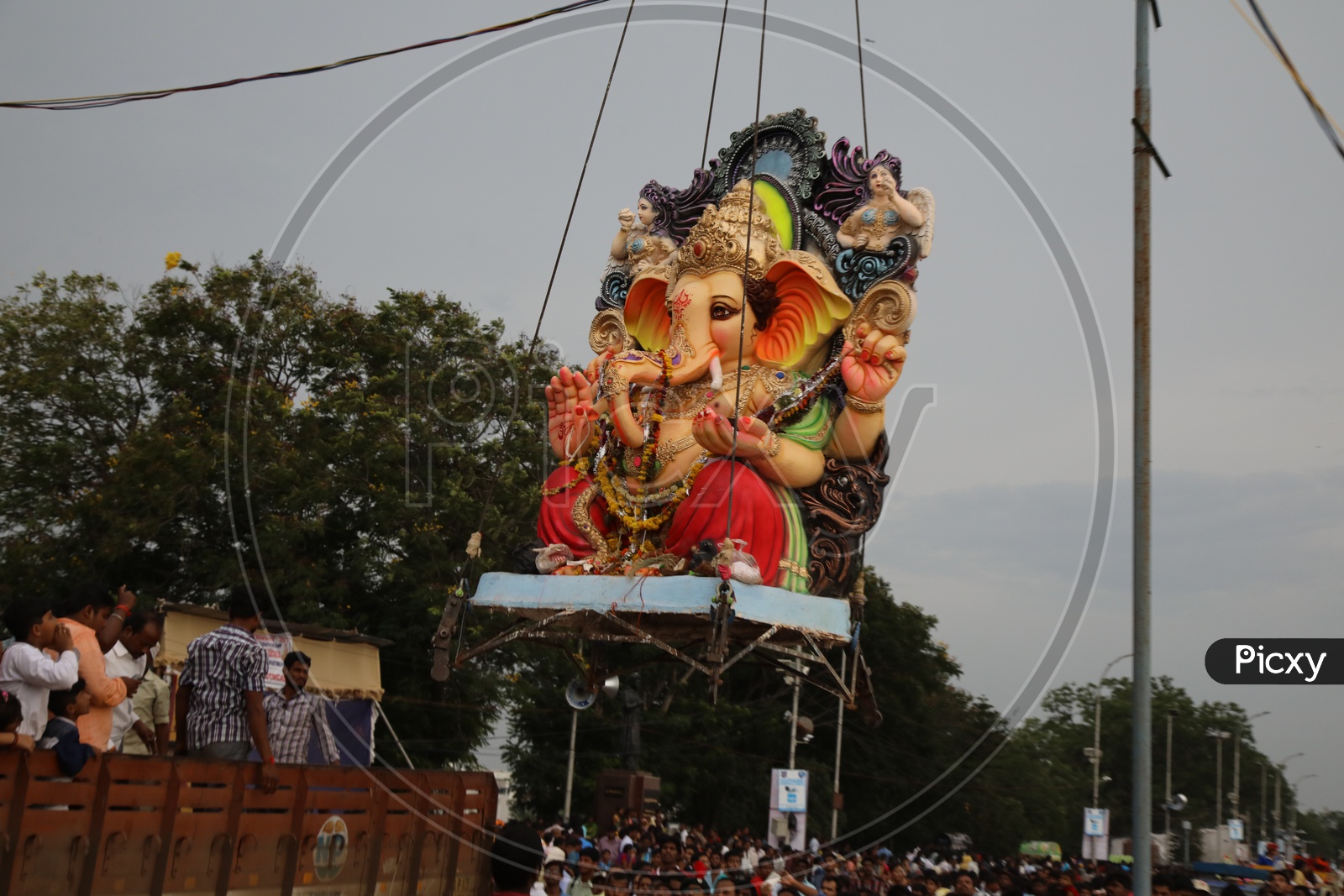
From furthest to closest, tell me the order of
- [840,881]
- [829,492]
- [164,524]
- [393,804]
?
1. [164,524]
2. [829,492]
3. [840,881]
4. [393,804]

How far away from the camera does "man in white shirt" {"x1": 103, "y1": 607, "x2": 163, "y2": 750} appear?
831 cm

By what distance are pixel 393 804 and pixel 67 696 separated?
2095mm

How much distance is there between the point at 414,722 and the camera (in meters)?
22.2

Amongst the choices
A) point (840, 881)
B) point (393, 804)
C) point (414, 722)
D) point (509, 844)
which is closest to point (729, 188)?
point (840, 881)

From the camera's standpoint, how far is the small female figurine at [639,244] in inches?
574

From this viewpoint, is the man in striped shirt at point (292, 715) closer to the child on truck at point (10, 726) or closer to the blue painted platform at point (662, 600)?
the child on truck at point (10, 726)

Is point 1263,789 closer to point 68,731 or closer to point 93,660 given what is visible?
point 93,660

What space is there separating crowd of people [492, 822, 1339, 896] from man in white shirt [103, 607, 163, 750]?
109 inches

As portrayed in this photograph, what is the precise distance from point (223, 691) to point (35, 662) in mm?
1339

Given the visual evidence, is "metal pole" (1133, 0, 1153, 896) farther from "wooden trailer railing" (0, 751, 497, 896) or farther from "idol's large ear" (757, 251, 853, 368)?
"idol's large ear" (757, 251, 853, 368)

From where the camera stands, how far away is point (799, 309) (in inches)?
530

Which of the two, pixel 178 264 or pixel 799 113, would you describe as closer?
pixel 799 113

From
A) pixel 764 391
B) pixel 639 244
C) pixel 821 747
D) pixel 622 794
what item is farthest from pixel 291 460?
pixel 821 747

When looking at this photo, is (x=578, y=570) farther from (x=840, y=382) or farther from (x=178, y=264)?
(x=178, y=264)
